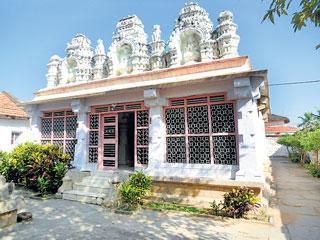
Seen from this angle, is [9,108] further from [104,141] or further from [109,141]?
[109,141]

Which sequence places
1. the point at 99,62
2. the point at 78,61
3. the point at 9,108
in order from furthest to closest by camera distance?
the point at 9,108, the point at 78,61, the point at 99,62

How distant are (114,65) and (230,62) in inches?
206

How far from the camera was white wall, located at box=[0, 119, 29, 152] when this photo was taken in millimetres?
13625

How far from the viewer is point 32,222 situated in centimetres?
562

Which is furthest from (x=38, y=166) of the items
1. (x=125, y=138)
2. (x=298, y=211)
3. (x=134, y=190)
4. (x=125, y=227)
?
(x=298, y=211)

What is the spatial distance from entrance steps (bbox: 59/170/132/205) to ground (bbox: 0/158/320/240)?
40 centimetres

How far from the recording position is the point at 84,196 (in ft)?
24.9

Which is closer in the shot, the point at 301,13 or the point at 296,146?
the point at 301,13

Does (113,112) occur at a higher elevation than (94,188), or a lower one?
higher

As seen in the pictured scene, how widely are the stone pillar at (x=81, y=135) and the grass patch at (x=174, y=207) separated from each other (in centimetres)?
360

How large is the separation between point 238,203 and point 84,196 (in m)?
4.78

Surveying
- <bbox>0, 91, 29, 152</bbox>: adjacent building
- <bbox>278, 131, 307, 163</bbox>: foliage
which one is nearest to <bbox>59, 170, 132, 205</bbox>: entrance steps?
<bbox>0, 91, 29, 152</bbox>: adjacent building

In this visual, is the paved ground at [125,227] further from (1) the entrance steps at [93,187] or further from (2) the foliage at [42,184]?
(2) the foliage at [42,184]

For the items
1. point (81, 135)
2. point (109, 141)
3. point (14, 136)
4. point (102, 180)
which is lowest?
point (102, 180)
